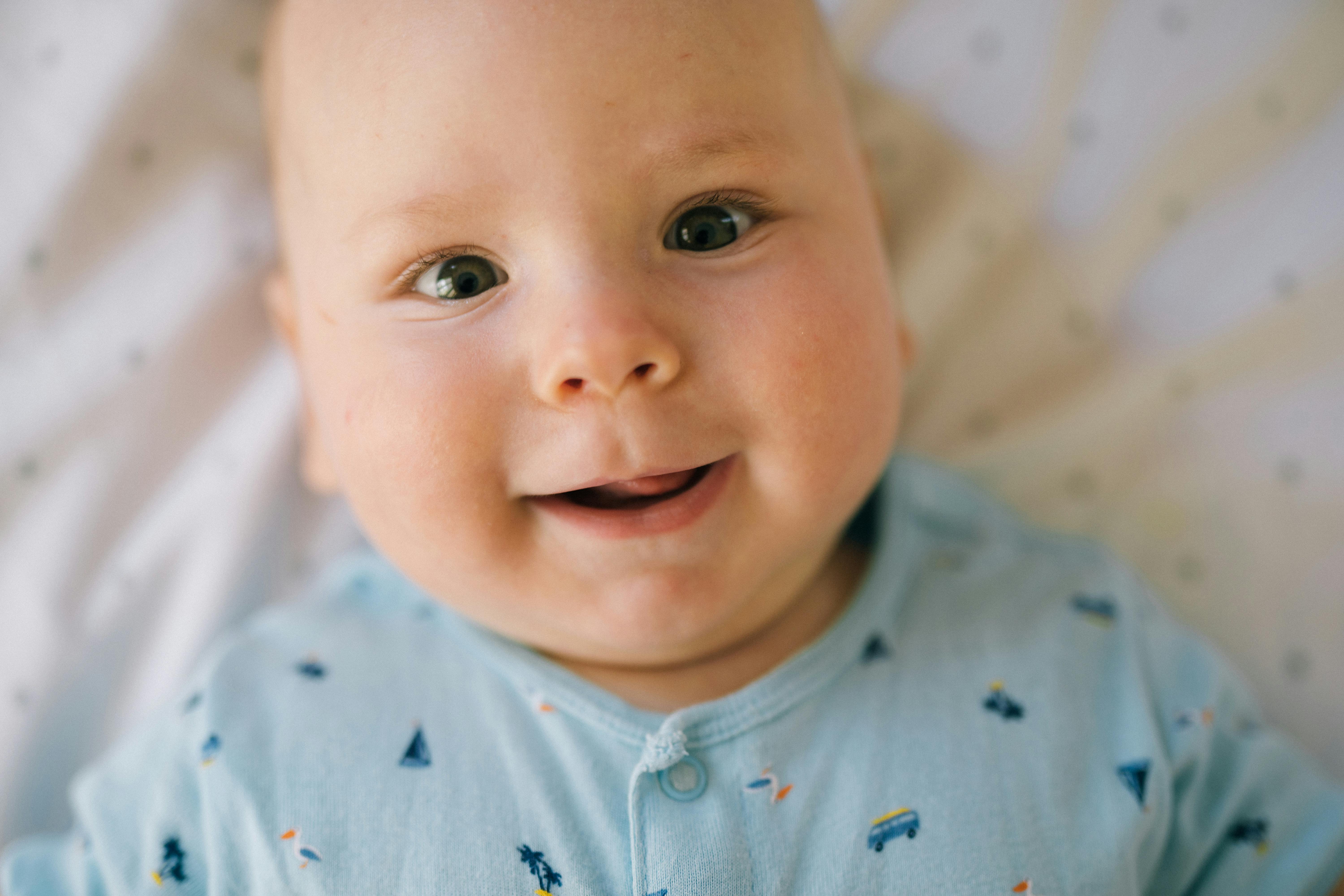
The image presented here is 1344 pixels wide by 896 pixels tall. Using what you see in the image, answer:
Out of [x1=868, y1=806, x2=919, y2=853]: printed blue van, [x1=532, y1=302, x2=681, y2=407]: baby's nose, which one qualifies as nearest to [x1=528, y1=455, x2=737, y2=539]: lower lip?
[x1=532, y1=302, x2=681, y2=407]: baby's nose

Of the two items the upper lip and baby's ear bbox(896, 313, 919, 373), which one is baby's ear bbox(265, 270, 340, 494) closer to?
the upper lip

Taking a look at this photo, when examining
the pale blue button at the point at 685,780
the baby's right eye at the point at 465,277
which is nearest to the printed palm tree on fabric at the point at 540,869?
the pale blue button at the point at 685,780

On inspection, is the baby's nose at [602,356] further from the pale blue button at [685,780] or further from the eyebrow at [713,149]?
the pale blue button at [685,780]

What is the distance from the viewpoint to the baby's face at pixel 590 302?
0.80 m

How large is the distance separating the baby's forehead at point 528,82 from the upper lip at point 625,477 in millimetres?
239

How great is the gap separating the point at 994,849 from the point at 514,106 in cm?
73

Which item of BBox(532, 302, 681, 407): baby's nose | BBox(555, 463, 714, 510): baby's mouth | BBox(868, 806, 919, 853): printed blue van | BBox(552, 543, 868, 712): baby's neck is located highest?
BBox(532, 302, 681, 407): baby's nose

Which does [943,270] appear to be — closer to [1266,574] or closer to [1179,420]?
[1179,420]

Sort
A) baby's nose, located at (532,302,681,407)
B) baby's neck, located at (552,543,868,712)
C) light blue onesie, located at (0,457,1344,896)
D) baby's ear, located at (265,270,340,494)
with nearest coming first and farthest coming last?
baby's nose, located at (532,302,681,407), light blue onesie, located at (0,457,1344,896), baby's neck, located at (552,543,868,712), baby's ear, located at (265,270,340,494)

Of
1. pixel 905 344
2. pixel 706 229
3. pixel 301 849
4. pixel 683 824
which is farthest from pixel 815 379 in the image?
pixel 301 849

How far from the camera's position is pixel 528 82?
794mm

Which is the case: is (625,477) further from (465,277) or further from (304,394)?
(304,394)

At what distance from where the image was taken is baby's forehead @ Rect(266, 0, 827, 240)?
0.79 metres

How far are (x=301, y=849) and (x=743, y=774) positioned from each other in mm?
383
